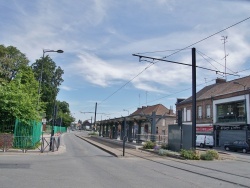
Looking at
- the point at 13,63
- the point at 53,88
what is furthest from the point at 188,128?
the point at 53,88

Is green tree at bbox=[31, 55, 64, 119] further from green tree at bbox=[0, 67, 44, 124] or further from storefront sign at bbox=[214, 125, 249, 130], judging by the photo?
green tree at bbox=[0, 67, 44, 124]

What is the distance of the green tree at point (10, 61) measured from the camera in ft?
173

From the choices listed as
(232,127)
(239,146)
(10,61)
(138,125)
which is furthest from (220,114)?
(10,61)

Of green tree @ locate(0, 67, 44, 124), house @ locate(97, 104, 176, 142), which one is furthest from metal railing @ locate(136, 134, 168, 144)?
green tree @ locate(0, 67, 44, 124)

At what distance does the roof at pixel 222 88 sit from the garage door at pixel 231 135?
5700 mm

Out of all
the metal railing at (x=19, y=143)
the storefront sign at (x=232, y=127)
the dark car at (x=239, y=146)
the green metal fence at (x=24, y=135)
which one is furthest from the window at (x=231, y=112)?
the metal railing at (x=19, y=143)

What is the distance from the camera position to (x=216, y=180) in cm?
1175

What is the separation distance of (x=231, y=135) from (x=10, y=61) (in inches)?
1443

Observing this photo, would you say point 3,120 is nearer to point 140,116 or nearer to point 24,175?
point 24,175

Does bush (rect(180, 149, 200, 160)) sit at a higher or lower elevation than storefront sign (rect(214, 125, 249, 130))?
lower

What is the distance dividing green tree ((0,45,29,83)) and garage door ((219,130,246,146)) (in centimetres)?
3395

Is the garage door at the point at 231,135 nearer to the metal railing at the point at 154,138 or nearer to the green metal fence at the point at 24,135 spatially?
the metal railing at the point at 154,138

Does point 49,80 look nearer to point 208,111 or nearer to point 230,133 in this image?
point 208,111

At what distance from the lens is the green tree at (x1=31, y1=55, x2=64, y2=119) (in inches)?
2621
